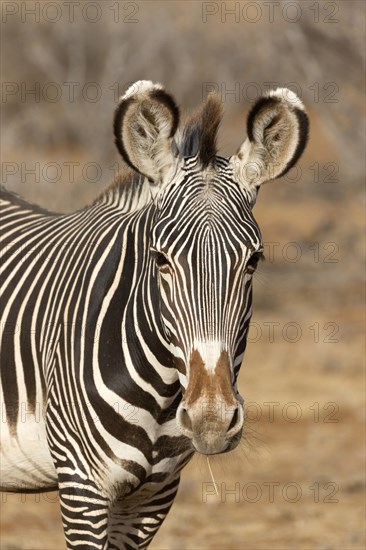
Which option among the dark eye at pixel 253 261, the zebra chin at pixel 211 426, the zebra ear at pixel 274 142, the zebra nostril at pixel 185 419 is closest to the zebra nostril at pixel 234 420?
the zebra chin at pixel 211 426

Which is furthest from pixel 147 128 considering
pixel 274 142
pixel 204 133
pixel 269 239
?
pixel 269 239

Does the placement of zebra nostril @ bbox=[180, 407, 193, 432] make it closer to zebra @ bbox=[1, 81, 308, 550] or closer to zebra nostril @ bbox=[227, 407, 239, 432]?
zebra @ bbox=[1, 81, 308, 550]

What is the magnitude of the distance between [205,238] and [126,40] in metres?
12.0

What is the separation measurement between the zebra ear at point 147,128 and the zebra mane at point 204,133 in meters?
0.09

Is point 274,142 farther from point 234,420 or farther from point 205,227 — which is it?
point 234,420

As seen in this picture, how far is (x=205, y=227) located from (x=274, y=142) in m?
0.62

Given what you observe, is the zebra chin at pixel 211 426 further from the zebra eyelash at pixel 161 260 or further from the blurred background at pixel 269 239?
the blurred background at pixel 269 239

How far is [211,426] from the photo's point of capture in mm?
3611

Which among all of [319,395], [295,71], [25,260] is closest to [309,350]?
[319,395]

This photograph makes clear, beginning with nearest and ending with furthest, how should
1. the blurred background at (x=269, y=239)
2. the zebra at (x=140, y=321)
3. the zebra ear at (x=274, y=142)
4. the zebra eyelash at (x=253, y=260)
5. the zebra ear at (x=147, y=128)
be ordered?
the zebra at (x=140, y=321) → the zebra eyelash at (x=253, y=260) → the zebra ear at (x=147, y=128) → the zebra ear at (x=274, y=142) → the blurred background at (x=269, y=239)

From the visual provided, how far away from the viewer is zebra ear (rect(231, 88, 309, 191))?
4.15 meters

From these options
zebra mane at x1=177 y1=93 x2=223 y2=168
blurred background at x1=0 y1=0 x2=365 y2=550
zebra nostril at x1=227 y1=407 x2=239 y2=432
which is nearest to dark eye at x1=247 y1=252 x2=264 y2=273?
zebra mane at x1=177 y1=93 x2=223 y2=168

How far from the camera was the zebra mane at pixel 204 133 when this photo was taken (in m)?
4.05

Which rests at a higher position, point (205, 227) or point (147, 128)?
point (147, 128)
